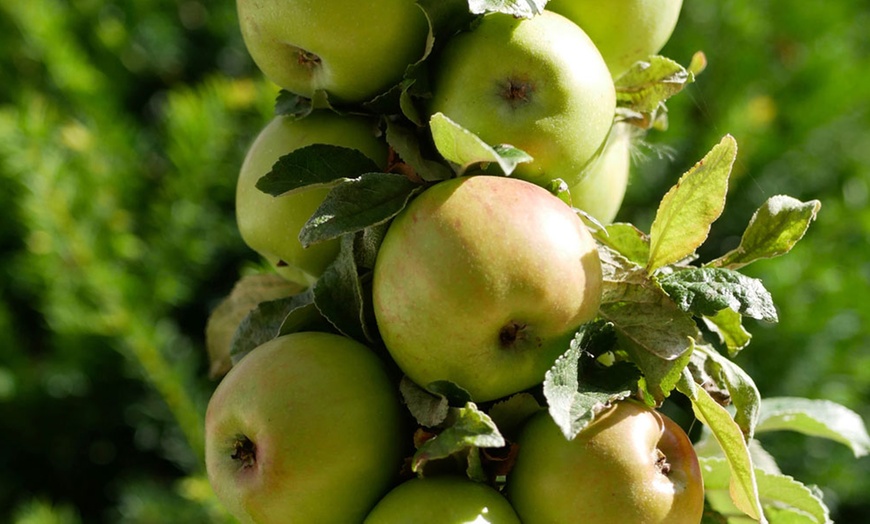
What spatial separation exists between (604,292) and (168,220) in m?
1.22

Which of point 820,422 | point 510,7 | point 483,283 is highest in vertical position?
point 510,7

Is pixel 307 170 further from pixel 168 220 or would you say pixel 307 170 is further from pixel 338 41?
pixel 168 220

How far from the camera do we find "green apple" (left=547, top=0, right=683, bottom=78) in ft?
2.08

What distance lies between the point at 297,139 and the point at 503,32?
166 mm

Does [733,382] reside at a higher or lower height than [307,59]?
lower

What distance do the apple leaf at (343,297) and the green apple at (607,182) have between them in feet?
0.59

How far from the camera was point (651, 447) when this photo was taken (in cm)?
56

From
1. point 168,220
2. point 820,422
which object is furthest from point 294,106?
point 168,220

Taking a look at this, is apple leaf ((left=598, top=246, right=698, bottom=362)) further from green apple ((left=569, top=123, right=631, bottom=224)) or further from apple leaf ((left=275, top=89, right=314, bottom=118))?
apple leaf ((left=275, top=89, right=314, bottom=118))

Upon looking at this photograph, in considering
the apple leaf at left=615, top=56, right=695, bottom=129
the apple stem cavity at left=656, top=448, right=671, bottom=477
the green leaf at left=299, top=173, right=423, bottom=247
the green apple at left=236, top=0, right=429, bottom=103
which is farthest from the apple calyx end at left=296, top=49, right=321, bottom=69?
the apple stem cavity at left=656, top=448, right=671, bottom=477

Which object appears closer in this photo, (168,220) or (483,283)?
(483,283)

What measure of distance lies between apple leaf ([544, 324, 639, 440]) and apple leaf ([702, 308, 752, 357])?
0.11m

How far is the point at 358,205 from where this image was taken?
558 mm

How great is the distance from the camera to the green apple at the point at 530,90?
1.88 feet
